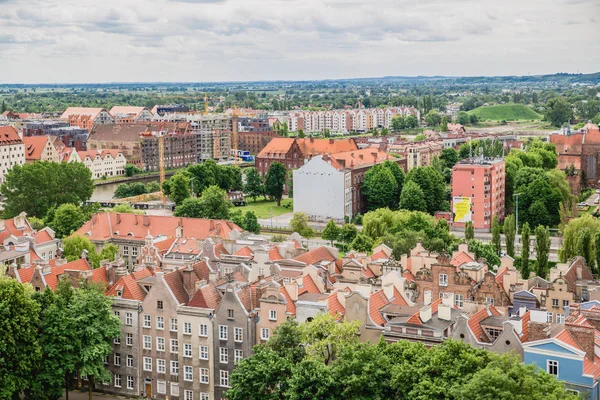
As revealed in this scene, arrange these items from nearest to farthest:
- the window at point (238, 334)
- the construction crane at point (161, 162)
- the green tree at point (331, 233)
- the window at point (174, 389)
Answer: the window at point (238, 334)
the window at point (174, 389)
the green tree at point (331, 233)
the construction crane at point (161, 162)

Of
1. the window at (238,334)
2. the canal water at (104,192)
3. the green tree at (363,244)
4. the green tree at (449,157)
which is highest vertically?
the green tree at (449,157)

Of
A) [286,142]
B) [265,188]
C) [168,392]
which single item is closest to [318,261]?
[168,392]

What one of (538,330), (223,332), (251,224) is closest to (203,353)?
(223,332)

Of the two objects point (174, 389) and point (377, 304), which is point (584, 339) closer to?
point (377, 304)

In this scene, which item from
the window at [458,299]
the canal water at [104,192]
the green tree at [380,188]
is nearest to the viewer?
the window at [458,299]

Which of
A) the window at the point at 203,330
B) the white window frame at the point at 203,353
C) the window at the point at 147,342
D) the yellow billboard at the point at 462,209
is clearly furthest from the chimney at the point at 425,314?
the yellow billboard at the point at 462,209

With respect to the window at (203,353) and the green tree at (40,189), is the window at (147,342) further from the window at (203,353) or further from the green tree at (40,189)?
the green tree at (40,189)

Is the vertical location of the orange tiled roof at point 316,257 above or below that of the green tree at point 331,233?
above
